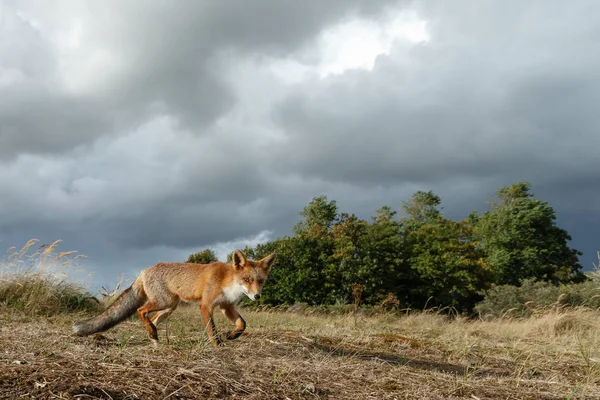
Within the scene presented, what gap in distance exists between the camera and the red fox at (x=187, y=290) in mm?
7387

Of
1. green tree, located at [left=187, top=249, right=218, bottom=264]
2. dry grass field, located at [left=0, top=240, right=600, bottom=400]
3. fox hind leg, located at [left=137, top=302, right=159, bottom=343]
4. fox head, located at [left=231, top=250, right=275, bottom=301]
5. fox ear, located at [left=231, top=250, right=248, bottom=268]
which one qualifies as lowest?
dry grass field, located at [left=0, top=240, right=600, bottom=400]

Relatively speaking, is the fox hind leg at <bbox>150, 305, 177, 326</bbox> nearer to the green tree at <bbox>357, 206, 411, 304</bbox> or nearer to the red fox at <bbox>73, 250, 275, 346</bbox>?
the red fox at <bbox>73, 250, 275, 346</bbox>

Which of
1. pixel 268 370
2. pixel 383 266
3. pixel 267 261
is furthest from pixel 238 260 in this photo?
pixel 383 266

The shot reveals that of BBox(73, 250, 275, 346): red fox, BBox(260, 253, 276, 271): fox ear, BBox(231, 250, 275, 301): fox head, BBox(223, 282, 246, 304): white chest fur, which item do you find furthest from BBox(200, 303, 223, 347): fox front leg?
BBox(260, 253, 276, 271): fox ear

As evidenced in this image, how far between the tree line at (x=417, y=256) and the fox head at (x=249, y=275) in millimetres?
15382

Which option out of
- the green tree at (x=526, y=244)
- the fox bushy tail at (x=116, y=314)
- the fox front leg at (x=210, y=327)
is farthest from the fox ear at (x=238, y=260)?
the green tree at (x=526, y=244)

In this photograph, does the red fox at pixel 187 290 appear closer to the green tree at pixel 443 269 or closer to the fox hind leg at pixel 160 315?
the fox hind leg at pixel 160 315

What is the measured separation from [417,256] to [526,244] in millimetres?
14870

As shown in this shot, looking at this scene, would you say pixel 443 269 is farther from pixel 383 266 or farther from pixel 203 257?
pixel 203 257

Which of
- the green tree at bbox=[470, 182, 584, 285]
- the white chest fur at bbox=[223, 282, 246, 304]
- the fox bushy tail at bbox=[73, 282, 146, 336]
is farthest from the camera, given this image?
Answer: the green tree at bbox=[470, 182, 584, 285]

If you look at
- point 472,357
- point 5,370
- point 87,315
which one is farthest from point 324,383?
point 87,315

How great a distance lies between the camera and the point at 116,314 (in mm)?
7898

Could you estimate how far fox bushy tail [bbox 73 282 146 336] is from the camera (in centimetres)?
773

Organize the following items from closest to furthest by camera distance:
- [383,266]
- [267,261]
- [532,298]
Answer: [267,261] < [532,298] < [383,266]
